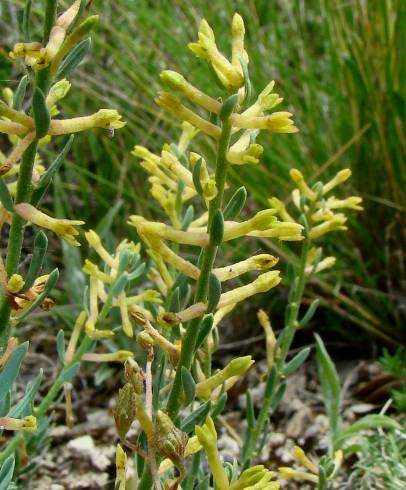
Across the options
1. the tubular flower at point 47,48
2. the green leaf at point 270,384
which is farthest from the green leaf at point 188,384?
the green leaf at point 270,384

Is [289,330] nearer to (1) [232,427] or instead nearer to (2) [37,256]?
(2) [37,256]

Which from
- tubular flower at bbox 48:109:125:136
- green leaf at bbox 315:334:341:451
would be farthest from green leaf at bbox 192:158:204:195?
green leaf at bbox 315:334:341:451

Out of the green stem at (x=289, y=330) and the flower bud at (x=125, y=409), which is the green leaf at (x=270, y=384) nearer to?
the green stem at (x=289, y=330)

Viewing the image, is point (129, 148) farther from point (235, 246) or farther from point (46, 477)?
point (46, 477)

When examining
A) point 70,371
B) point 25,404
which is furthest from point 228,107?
point 70,371

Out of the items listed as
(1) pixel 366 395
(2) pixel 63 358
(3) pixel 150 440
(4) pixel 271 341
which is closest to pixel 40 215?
(3) pixel 150 440
